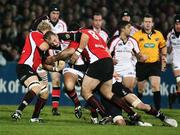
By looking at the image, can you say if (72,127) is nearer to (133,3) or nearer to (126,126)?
(126,126)

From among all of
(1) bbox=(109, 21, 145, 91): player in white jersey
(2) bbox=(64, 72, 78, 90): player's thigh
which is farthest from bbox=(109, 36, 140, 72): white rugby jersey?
(2) bbox=(64, 72, 78, 90): player's thigh

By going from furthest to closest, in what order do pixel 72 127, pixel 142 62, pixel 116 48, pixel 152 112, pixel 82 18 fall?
pixel 82 18 < pixel 142 62 < pixel 116 48 < pixel 152 112 < pixel 72 127

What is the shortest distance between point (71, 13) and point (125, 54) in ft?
22.1

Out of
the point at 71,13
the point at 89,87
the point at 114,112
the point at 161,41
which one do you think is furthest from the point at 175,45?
the point at 71,13

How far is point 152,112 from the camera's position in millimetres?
13273

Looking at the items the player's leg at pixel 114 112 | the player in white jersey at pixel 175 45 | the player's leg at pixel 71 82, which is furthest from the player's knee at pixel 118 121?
the player in white jersey at pixel 175 45

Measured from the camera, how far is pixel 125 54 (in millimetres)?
16234

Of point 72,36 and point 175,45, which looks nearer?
point 72,36

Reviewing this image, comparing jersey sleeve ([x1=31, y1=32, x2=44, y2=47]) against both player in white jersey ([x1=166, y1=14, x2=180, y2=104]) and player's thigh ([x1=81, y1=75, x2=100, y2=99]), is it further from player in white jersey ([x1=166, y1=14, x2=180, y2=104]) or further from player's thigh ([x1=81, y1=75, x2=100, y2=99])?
player in white jersey ([x1=166, y1=14, x2=180, y2=104])

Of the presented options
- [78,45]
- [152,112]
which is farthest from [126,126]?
[78,45]

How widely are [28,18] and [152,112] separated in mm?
9336

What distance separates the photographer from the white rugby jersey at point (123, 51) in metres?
16.0

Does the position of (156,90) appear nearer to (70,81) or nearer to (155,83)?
(155,83)

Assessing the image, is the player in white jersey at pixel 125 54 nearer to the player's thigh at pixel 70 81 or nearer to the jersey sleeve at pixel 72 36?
the player's thigh at pixel 70 81
